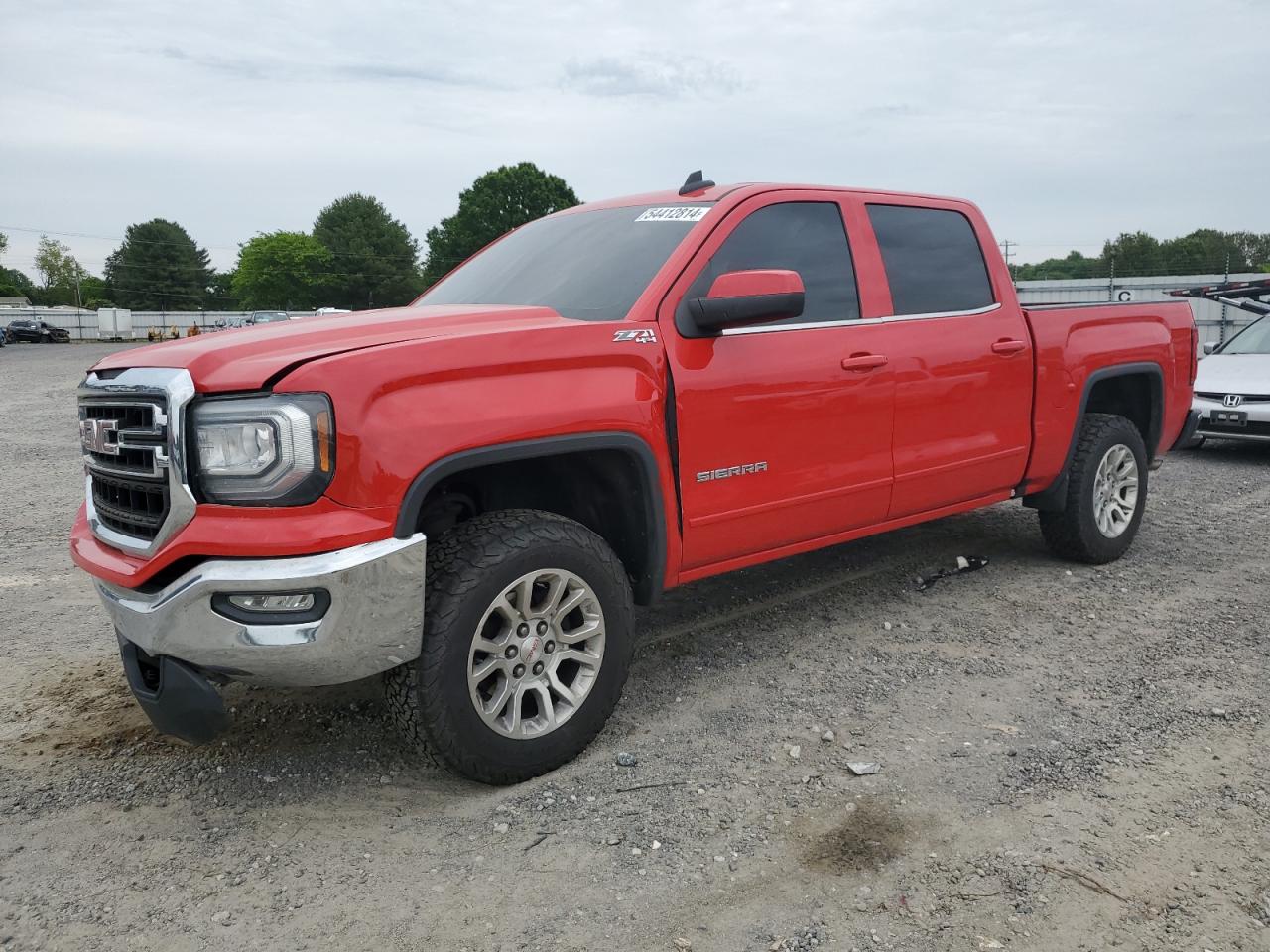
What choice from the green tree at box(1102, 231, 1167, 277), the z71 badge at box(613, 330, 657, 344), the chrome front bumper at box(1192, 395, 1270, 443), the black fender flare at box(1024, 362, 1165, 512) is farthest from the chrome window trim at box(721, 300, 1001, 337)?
the green tree at box(1102, 231, 1167, 277)

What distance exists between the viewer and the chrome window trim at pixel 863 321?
3717 mm

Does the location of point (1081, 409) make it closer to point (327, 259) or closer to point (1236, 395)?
point (1236, 395)

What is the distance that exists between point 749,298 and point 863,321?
37.0 inches

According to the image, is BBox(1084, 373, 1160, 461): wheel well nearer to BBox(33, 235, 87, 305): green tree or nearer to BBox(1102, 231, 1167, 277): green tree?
BBox(1102, 231, 1167, 277): green tree

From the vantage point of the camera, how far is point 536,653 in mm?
3176

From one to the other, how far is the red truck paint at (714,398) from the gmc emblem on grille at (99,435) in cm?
22

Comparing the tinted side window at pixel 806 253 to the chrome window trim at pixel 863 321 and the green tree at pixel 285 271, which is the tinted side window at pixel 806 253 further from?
the green tree at pixel 285 271

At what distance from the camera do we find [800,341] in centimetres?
390

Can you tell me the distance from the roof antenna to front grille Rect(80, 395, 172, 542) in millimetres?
2345

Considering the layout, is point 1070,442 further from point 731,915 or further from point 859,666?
point 731,915

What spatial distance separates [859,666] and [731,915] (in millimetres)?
1795

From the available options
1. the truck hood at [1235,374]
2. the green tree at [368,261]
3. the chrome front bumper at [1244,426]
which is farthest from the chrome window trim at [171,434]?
the green tree at [368,261]

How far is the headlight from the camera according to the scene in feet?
8.79

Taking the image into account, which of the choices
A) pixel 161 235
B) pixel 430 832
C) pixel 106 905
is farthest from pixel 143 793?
pixel 161 235
